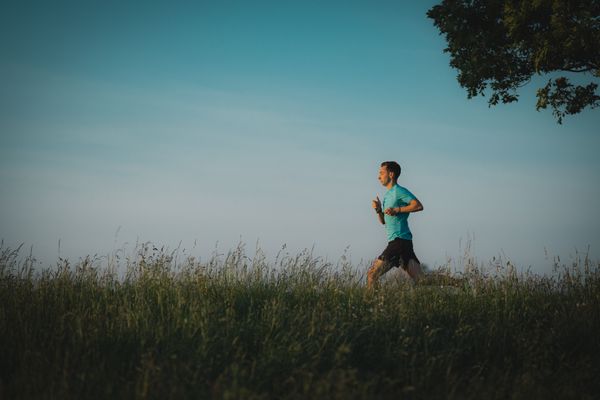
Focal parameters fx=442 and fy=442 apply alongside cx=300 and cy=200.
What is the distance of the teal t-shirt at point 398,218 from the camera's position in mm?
7656

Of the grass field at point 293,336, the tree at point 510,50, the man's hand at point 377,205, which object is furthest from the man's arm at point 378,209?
the tree at point 510,50

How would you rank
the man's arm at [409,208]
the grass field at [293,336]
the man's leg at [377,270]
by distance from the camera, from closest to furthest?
the grass field at [293,336] < the man's leg at [377,270] < the man's arm at [409,208]

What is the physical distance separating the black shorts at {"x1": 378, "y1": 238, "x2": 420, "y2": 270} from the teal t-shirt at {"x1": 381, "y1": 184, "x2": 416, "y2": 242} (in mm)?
126

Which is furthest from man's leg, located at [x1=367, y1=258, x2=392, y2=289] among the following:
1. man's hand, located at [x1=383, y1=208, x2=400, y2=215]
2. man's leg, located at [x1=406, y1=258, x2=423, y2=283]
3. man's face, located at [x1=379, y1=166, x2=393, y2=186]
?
man's face, located at [x1=379, y1=166, x2=393, y2=186]

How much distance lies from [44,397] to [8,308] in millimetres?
2986

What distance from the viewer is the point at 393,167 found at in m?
8.05

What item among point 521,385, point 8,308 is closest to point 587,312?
point 521,385

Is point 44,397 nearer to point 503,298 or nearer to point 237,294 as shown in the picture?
point 237,294

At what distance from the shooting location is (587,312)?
6453 millimetres

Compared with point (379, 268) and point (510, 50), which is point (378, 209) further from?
point (510, 50)

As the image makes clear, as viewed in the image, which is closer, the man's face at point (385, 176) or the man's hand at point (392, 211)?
the man's hand at point (392, 211)

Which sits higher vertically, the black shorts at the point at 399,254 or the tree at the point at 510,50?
the tree at the point at 510,50

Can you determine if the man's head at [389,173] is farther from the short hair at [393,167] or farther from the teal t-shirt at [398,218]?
the teal t-shirt at [398,218]

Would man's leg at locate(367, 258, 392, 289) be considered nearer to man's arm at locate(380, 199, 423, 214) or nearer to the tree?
man's arm at locate(380, 199, 423, 214)
